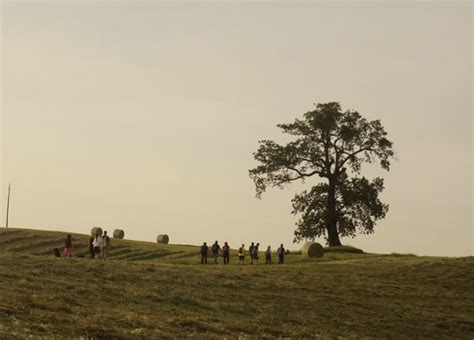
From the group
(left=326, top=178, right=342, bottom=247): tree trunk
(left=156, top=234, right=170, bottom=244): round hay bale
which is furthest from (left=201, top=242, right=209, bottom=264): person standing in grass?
(left=156, top=234, right=170, bottom=244): round hay bale

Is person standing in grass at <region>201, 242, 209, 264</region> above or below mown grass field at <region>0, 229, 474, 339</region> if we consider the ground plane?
above

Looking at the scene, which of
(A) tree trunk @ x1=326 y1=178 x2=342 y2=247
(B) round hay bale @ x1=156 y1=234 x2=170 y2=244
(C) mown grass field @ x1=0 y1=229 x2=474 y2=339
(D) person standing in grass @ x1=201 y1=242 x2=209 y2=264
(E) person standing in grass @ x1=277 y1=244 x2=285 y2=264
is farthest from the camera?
(B) round hay bale @ x1=156 y1=234 x2=170 y2=244

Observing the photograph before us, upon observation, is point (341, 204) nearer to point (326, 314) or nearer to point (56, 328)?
point (326, 314)

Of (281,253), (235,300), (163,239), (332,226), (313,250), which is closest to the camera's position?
(235,300)

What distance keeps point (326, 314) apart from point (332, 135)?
41.7 m

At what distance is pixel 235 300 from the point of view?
2973cm

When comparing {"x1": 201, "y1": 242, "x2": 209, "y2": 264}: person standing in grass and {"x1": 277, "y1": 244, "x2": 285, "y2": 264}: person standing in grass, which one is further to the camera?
{"x1": 277, "y1": 244, "x2": 285, "y2": 264}: person standing in grass

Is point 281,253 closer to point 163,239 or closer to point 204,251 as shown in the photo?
point 204,251

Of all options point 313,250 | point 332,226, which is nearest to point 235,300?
point 313,250

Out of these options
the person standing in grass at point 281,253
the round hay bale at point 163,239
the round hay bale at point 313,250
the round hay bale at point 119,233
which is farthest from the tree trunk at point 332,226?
the round hay bale at point 119,233

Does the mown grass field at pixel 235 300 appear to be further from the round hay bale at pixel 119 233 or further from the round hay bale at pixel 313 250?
the round hay bale at pixel 119 233

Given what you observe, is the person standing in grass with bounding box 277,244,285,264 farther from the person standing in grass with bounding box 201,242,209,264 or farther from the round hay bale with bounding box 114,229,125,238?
the round hay bale with bounding box 114,229,125,238

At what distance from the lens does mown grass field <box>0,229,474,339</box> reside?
19.9 meters

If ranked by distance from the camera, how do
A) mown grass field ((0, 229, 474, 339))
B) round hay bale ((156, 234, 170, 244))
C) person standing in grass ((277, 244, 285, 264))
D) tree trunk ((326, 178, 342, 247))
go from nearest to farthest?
mown grass field ((0, 229, 474, 339))
person standing in grass ((277, 244, 285, 264))
tree trunk ((326, 178, 342, 247))
round hay bale ((156, 234, 170, 244))
